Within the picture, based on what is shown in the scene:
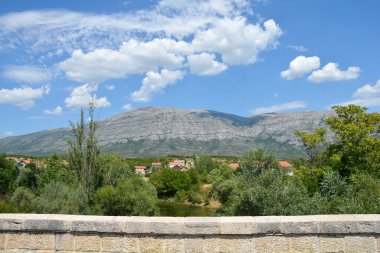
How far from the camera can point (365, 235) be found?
17.2ft

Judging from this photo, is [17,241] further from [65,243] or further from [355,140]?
[355,140]

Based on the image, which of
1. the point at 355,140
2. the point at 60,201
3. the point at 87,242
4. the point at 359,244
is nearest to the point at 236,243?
the point at 359,244

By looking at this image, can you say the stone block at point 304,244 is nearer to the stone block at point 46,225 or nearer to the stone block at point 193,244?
the stone block at point 193,244

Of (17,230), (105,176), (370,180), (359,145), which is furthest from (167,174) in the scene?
(17,230)

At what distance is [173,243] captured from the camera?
5402 mm

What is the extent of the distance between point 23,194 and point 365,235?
129 ft

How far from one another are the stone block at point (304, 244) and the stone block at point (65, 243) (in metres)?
3.45

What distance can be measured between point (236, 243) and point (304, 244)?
3.39ft

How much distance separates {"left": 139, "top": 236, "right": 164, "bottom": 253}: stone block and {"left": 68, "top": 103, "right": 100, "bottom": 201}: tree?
26076 millimetres

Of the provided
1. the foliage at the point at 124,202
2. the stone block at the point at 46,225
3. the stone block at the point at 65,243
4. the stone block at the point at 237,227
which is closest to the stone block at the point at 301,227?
the stone block at the point at 237,227

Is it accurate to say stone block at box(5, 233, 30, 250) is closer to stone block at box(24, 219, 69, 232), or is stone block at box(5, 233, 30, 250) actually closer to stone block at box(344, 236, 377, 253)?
stone block at box(24, 219, 69, 232)

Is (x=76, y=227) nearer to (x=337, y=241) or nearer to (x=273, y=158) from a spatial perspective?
(x=337, y=241)

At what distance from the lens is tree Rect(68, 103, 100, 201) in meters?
30.5

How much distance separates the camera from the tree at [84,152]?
30.5 meters
